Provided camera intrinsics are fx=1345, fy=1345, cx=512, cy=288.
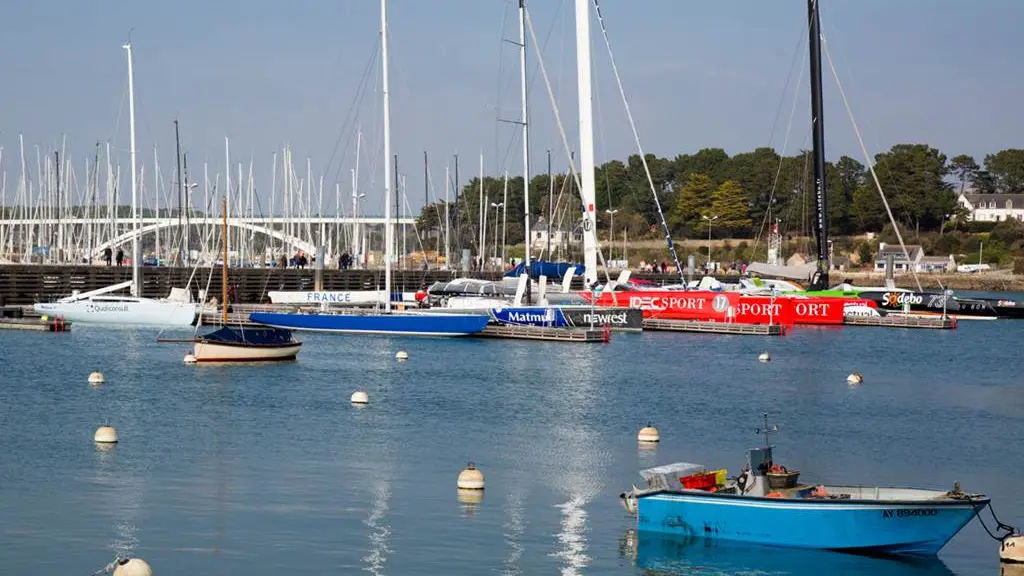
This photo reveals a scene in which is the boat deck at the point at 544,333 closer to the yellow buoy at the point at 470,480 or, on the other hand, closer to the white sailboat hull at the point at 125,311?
the white sailboat hull at the point at 125,311

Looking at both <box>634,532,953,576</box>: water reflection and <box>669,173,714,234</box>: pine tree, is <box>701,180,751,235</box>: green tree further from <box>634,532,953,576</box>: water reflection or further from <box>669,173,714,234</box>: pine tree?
<box>634,532,953,576</box>: water reflection

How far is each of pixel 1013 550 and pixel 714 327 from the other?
52.0m

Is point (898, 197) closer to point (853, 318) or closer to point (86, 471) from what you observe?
point (853, 318)

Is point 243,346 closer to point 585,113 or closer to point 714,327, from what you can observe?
point 585,113

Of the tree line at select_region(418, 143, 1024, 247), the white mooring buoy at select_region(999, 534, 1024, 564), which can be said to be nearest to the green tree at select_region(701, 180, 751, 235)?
the tree line at select_region(418, 143, 1024, 247)

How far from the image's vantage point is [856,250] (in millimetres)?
177000

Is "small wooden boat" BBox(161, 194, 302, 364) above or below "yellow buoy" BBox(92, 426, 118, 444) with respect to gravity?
above

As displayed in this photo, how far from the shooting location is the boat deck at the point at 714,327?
7283 cm

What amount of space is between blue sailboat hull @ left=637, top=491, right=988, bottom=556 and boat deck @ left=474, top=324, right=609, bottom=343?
41.1m

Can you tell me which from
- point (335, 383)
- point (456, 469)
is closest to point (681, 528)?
point (456, 469)

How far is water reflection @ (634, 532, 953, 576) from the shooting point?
2236cm

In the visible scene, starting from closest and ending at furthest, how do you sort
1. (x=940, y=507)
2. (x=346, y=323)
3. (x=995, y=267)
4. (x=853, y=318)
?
(x=940, y=507)
(x=346, y=323)
(x=853, y=318)
(x=995, y=267)

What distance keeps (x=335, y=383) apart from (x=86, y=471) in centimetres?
1804

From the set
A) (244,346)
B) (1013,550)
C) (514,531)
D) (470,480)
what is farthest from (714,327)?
(1013,550)
